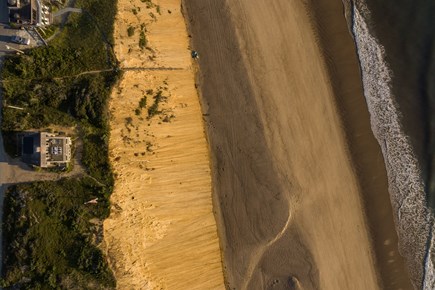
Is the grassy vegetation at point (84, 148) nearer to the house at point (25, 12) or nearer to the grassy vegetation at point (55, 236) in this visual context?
the grassy vegetation at point (55, 236)

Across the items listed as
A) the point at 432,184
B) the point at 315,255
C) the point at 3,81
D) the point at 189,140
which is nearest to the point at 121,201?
the point at 189,140

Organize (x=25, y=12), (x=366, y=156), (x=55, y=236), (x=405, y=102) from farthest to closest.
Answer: (x=405, y=102) → (x=366, y=156) → (x=55, y=236) → (x=25, y=12)

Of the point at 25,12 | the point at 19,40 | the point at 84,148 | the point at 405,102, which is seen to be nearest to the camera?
the point at 25,12

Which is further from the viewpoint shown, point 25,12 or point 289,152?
point 289,152

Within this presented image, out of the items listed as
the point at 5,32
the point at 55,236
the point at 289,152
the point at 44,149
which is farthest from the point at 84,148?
the point at 289,152

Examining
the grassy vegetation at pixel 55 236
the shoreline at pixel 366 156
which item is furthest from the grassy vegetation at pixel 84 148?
the shoreline at pixel 366 156

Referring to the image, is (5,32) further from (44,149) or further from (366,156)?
(366,156)

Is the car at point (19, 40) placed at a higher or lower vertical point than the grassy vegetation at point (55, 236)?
higher
